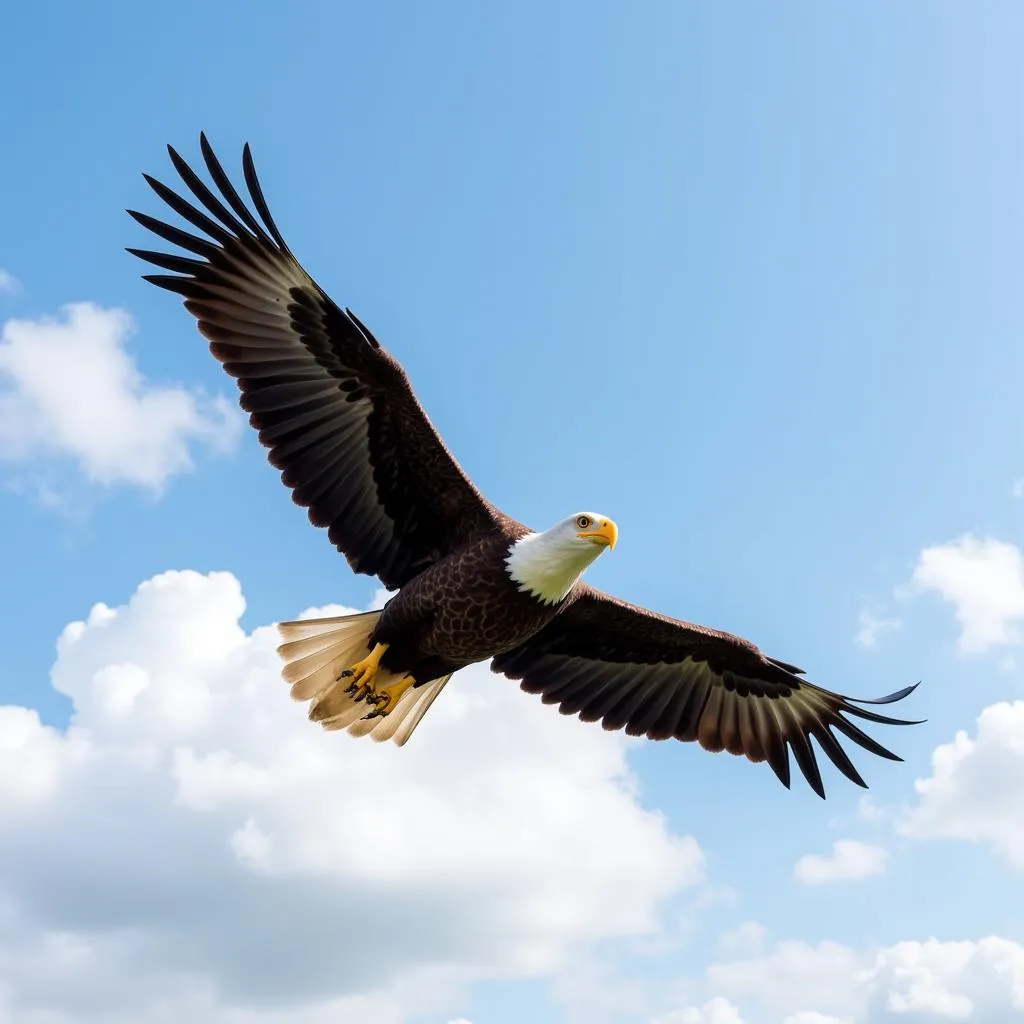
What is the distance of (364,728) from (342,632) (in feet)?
2.71

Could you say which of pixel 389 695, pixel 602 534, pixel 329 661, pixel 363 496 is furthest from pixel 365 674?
pixel 602 534

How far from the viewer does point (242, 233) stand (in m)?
8.80

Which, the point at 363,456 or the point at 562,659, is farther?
the point at 562,659

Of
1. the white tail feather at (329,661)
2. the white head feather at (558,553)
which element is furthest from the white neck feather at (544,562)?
the white tail feather at (329,661)

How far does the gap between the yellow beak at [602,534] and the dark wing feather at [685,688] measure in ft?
5.35

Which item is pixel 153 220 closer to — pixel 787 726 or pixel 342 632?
pixel 342 632

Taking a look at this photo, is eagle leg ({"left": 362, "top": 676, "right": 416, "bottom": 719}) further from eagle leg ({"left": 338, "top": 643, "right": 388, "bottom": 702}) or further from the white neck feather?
the white neck feather

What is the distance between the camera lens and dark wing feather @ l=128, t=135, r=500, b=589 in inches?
345

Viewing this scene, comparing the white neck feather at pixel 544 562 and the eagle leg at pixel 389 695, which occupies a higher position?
the white neck feather at pixel 544 562

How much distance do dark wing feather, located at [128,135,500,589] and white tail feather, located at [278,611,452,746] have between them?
16.1 inches

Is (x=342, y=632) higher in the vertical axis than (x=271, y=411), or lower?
lower

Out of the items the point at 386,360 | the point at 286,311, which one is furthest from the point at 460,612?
the point at 286,311

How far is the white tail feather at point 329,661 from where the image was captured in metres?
9.38

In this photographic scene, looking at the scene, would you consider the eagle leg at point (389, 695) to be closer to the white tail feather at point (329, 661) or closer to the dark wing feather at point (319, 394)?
the white tail feather at point (329, 661)
